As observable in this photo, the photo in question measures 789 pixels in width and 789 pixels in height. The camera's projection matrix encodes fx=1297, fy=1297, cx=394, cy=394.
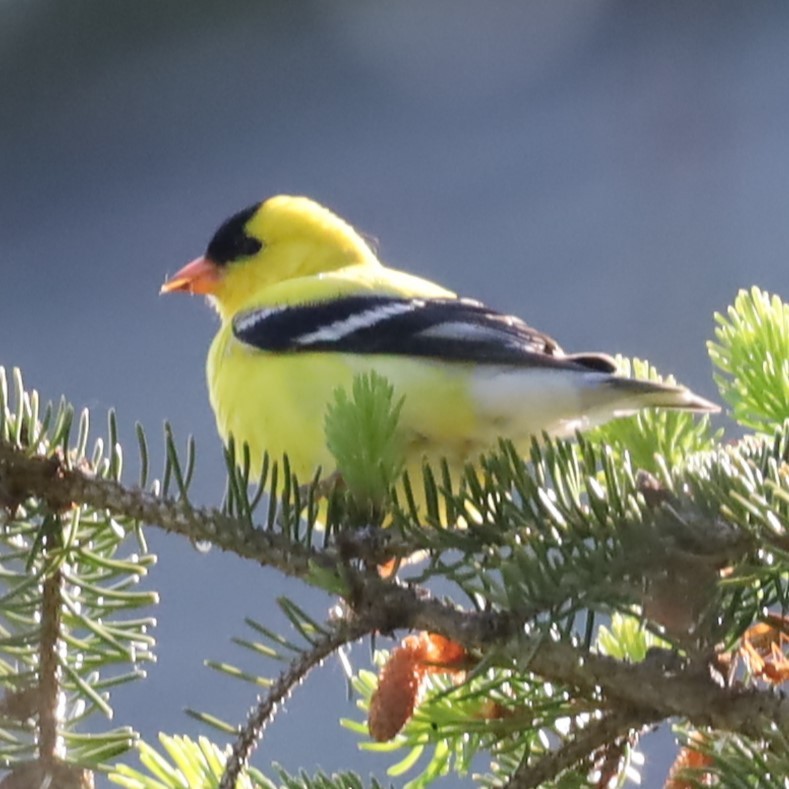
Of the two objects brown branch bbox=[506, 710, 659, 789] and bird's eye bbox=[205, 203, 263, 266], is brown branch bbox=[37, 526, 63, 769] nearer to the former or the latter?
brown branch bbox=[506, 710, 659, 789]

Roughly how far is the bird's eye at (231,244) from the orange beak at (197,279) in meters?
0.02

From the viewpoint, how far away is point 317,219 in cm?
181

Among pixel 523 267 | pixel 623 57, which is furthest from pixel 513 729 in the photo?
pixel 623 57

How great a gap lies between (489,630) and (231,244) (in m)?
1.23

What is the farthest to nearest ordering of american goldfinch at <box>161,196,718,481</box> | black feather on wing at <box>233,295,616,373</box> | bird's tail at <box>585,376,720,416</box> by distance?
black feather on wing at <box>233,295,616,373</box>
american goldfinch at <box>161,196,718,481</box>
bird's tail at <box>585,376,720,416</box>

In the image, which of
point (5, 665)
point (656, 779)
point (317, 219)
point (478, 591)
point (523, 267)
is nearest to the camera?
point (478, 591)

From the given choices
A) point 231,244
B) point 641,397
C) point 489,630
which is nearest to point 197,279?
point 231,244

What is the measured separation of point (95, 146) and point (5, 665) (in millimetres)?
2607

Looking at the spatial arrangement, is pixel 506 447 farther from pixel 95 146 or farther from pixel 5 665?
pixel 95 146

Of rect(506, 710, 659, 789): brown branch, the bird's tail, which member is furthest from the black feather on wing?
rect(506, 710, 659, 789): brown branch

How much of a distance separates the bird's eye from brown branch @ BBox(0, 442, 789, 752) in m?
1.08

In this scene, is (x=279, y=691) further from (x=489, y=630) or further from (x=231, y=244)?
(x=231, y=244)

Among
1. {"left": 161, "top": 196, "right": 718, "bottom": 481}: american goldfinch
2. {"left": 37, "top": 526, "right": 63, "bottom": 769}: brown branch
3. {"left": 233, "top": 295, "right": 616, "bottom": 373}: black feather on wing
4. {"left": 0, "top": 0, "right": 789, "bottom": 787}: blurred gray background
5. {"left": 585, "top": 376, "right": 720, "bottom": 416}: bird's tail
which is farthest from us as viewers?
{"left": 0, "top": 0, "right": 789, "bottom": 787}: blurred gray background

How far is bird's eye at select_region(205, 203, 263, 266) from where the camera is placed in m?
1.73
